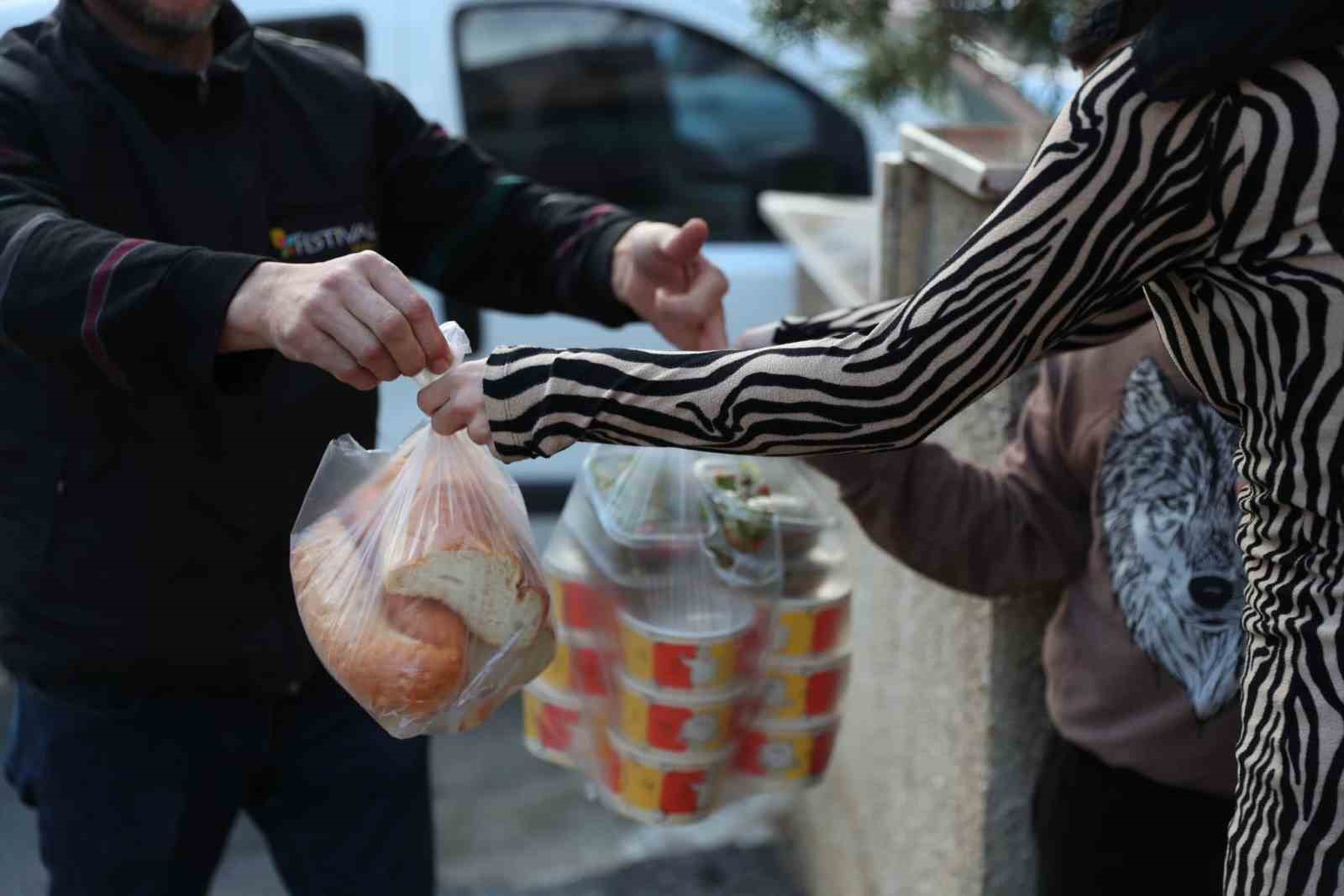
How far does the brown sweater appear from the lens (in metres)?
1.62

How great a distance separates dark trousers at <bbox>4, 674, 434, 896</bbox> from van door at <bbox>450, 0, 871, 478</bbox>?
2.39 meters

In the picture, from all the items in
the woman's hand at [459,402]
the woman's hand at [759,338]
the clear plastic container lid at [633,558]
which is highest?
the woman's hand at [459,402]

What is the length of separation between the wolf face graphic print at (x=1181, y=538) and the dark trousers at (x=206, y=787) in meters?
1.03

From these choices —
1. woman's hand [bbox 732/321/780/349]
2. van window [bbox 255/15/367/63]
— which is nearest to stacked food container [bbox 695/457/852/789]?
woman's hand [bbox 732/321/780/349]

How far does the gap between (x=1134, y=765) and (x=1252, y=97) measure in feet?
2.89

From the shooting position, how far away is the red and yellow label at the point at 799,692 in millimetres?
1945

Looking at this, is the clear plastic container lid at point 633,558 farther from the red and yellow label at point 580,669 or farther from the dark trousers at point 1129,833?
the dark trousers at point 1129,833

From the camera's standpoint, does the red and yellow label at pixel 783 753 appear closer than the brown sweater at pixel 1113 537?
No

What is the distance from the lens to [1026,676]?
207cm

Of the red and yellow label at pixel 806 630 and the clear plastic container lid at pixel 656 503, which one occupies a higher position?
the clear plastic container lid at pixel 656 503

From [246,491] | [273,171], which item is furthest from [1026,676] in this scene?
[273,171]

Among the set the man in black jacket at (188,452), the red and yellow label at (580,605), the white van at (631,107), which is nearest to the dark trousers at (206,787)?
the man in black jacket at (188,452)

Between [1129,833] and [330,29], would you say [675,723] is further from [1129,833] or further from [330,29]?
[330,29]

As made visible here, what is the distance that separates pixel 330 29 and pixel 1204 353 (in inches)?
142
